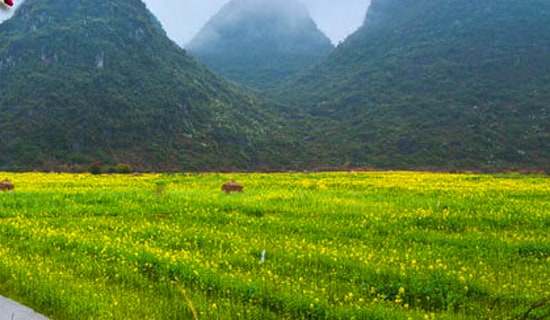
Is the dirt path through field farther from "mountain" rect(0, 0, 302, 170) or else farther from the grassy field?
"mountain" rect(0, 0, 302, 170)

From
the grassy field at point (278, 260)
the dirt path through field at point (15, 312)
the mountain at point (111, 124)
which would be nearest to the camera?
the dirt path through field at point (15, 312)

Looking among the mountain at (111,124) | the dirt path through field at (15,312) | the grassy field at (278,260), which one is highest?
the mountain at (111,124)

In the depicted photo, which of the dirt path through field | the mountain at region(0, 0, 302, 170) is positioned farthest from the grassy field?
the mountain at region(0, 0, 302, 170)

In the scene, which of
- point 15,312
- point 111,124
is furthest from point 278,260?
point 111,124

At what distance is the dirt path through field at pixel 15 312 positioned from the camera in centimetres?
996

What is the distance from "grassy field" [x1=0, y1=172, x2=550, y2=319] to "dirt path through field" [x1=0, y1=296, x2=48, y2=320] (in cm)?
26

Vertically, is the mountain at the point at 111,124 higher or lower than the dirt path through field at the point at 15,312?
higher

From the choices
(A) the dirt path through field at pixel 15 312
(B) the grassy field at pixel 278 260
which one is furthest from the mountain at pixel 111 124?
(A) the dirt path through field at pixel 15 312

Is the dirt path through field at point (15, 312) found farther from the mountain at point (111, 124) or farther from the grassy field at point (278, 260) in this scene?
the mountain at point (111, 124)

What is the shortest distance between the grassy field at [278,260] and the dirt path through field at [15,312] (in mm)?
257

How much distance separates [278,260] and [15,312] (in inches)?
202

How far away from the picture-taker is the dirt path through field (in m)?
9.96

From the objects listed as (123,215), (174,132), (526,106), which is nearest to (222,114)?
(174,132)

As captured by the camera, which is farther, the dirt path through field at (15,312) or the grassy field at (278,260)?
the grassy field at (278,260)
